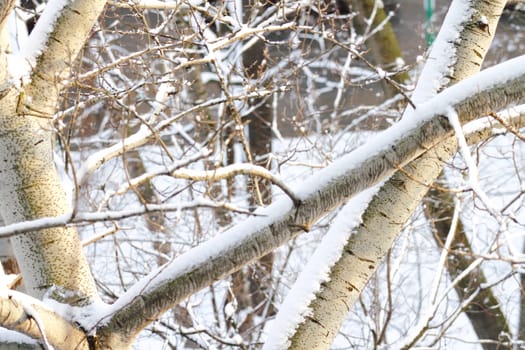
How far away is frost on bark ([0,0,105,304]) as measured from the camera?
3.65 meters

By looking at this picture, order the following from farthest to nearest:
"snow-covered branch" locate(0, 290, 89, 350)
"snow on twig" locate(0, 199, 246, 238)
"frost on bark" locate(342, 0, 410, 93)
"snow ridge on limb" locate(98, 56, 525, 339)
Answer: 1. "frost on bark" locate(342, 0, 410, 93)
2. "snow ridge on limb" locate(98, 56, 525, 339)
3. "snow-covered branch" locate(0, 290, 89, 350)
4. "snow on twig" locate(0, 199, 246, 238)

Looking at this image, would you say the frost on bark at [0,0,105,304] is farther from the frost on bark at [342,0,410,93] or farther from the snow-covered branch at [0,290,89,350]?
the frost on bark at [342,0,410,93]

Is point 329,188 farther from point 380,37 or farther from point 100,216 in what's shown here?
point 380,37

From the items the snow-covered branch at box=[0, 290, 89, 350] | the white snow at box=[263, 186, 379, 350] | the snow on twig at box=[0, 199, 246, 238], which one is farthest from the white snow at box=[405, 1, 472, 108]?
the snow-covered branch at box=[0, 290, 89, 350]

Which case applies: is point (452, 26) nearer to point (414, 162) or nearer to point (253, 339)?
point (414, 162)

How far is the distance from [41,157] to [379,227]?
67.3 inches

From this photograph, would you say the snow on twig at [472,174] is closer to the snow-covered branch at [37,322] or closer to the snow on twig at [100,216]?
the snow on twig at [100,216]

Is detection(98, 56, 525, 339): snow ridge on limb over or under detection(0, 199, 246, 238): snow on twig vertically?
over

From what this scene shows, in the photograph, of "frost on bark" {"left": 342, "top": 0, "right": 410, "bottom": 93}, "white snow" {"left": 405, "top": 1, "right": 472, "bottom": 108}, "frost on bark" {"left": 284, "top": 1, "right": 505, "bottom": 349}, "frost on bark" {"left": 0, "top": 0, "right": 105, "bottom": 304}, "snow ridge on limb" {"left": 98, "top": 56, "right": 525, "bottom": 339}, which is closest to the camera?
"snow ridge on limb" {"left": 98, "top": 56, "right": 525, "bottom": 339}

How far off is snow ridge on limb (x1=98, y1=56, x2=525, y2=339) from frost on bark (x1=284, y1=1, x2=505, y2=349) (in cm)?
60

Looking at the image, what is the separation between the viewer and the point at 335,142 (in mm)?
9758

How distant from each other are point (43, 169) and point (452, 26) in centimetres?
221

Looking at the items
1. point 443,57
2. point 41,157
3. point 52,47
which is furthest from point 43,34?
point 443,57

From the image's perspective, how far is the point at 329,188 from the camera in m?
3.38
